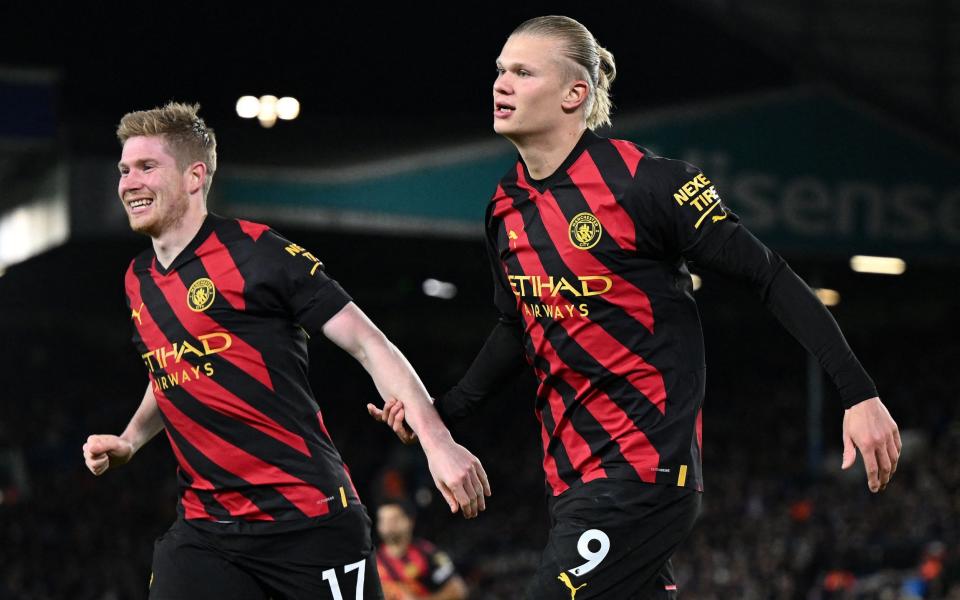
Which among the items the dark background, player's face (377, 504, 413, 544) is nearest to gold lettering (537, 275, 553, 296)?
player's face (377, 504, 413, 544)

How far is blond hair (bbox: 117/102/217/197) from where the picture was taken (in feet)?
14.9

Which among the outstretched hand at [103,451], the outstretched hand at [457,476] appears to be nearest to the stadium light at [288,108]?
the outstretched hand at [103,451]

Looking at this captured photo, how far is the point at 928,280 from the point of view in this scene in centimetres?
2480

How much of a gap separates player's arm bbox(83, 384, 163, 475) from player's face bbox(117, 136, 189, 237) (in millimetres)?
514

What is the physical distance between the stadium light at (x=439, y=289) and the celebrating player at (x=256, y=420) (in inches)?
828

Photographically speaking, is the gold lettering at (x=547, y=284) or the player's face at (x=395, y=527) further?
the player's face at (x=395, y=527)

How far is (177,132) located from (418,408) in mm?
1223

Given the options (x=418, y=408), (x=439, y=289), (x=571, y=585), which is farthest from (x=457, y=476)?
(x=439, y=289)

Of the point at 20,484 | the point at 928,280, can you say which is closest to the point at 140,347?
the point at 20,484

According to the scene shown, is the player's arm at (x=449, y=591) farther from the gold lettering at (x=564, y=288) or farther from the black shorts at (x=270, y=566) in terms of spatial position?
the gold lettering at (x=564, y=288)

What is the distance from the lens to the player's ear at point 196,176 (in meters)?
4.55

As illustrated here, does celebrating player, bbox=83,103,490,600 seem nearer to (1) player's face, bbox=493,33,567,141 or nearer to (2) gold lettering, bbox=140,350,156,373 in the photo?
(2) gold lettering, bbox=140,350,156,373

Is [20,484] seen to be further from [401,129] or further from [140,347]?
[140,347]

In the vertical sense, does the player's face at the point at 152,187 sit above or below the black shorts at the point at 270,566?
above
